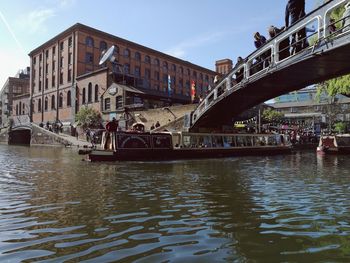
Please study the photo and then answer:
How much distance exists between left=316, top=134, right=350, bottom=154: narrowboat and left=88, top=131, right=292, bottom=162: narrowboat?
2877mm

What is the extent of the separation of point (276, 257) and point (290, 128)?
3982 cm

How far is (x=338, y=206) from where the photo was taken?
7.09 m

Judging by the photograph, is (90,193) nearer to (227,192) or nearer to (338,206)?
(227,192)

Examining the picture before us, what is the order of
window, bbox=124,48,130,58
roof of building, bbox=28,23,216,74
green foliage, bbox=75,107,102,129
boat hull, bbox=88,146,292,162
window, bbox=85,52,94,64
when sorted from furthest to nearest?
window, bbox=124,48,130,58
window, bbox=85,52,94,64
roof of building, bbox=28,23,216,74
green foliage, bbox=75,107,102,129
boat hull, bbox=88,146,292,162

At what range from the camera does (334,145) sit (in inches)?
1046

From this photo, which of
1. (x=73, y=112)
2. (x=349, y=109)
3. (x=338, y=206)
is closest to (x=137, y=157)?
(x=338, y=206)

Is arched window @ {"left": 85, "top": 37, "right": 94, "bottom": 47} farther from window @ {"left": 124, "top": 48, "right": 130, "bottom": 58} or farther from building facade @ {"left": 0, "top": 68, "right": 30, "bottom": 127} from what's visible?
building facade @ {"left": 0, "top": 68, "right": 30, "bottom": 127}

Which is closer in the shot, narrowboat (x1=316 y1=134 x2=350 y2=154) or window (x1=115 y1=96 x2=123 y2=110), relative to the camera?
narrowboat (x1=316 y1=134 x2=350 y2=154)

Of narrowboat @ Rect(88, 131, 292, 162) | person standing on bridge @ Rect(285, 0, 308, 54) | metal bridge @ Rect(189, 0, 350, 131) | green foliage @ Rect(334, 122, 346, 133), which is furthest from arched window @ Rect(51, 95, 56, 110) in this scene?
person standing on bridge @ Rect(285, 0, 308, 54)

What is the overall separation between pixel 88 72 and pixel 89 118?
8750 mm

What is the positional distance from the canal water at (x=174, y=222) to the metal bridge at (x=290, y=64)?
4.18 metres

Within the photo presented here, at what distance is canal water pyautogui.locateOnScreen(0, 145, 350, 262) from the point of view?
14.2 ft

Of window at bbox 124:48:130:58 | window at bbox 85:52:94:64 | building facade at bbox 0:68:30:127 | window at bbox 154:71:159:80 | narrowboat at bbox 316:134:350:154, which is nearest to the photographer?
narrowboat at bbox 316:134:350:154

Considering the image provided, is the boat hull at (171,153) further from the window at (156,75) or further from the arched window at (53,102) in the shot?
the arched window at (53,102)
